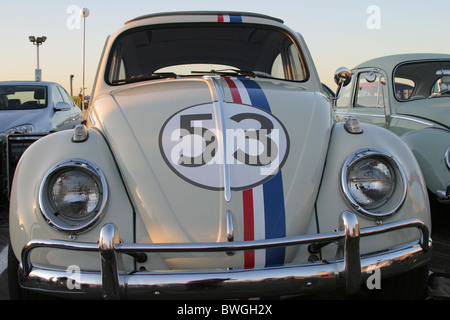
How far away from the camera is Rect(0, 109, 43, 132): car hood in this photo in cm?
563

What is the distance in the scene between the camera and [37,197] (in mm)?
1879

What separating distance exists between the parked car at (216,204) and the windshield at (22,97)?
492 cm

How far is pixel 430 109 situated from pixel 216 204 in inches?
128

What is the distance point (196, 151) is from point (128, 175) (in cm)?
33

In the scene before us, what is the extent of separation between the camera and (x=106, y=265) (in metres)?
1.65

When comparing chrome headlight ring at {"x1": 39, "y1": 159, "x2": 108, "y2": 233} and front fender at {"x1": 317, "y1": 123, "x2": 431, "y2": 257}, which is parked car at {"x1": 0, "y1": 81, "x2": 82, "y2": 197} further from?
front fender at {"x1": 317, "y1": 123, "x2": 431, "y2": 257}

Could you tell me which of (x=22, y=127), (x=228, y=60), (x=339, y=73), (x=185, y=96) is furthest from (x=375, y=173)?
(x=22, y=127)

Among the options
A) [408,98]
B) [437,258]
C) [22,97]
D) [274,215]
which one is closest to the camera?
[274,215]

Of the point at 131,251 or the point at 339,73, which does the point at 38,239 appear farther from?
the point at 339,73

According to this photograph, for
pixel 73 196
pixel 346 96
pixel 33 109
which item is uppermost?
pixel 346 96

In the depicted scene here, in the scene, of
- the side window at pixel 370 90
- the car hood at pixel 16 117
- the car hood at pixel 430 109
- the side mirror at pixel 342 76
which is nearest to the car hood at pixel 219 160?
the side mirror at pixel 342 76

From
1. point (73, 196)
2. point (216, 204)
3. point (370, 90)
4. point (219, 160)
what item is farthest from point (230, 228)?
point (370, 90)

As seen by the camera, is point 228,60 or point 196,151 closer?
point 196,151

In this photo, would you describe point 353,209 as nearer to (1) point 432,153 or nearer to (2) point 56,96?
(1) point 432,153
